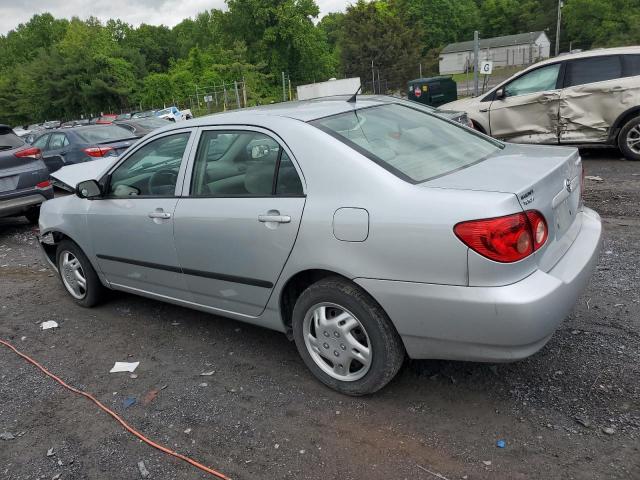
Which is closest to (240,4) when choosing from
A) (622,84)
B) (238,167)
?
(622,84)

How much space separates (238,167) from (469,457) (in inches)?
83.3

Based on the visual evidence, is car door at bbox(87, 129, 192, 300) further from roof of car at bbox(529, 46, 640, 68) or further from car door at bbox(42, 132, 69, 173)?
car door at bbox(42, 132, 69, 173)

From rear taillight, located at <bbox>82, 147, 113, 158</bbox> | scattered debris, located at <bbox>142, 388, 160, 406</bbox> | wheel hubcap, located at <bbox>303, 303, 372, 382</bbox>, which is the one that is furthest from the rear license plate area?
wheel hubcap, located at <bbox>303, 303, 372, 382</bbox>

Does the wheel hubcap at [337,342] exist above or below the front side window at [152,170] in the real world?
below

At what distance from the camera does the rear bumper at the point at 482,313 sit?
2479mm

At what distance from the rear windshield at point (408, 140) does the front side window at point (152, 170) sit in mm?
1173

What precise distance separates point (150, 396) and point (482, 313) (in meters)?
2.13

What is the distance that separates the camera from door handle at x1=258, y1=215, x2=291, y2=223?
304 cm

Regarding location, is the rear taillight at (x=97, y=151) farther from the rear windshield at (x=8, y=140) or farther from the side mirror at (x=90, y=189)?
the side mirror at (x=90, y=189)

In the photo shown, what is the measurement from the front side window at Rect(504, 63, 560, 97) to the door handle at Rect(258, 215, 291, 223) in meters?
7.53

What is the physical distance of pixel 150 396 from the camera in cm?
341

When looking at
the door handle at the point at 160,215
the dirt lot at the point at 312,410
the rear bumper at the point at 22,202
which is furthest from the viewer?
the rear bumper at the point at 22,202

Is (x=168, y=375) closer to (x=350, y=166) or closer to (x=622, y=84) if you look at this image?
(x=350, y=166)

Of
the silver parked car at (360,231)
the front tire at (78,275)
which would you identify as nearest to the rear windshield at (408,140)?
the silver parked car at (360,231)
